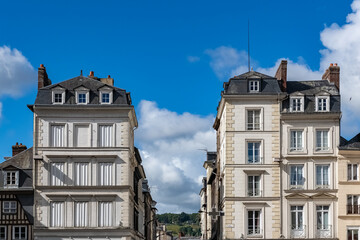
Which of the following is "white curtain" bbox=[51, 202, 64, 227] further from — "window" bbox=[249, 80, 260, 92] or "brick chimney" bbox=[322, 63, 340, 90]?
"brick chimney" bbox=[322, 63, 340, 90]

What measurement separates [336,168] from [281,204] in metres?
5.03

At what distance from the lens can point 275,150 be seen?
50.2 metres

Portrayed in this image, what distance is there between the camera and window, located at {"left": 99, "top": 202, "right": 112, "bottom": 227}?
50.1 meters

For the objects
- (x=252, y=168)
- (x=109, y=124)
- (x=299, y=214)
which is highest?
(x=109, y=124)

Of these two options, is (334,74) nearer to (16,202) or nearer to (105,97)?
(105,97)

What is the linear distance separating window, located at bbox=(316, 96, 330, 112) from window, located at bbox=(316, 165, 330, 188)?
4425 millimetres

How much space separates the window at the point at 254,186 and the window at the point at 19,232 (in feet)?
57.5

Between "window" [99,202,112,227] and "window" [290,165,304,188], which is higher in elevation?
"window" [290,165,304,188]

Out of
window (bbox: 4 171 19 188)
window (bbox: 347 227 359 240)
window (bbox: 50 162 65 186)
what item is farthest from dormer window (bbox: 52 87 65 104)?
window (bbox: 347 227 359 240)

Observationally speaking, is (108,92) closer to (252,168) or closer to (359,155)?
(252,168)

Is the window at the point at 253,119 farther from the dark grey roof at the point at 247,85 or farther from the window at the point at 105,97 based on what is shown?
the window at the point at 105,97

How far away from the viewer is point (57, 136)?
50.9m

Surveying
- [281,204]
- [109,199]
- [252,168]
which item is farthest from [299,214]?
[109,199]

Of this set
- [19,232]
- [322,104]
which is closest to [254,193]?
[322,104]
